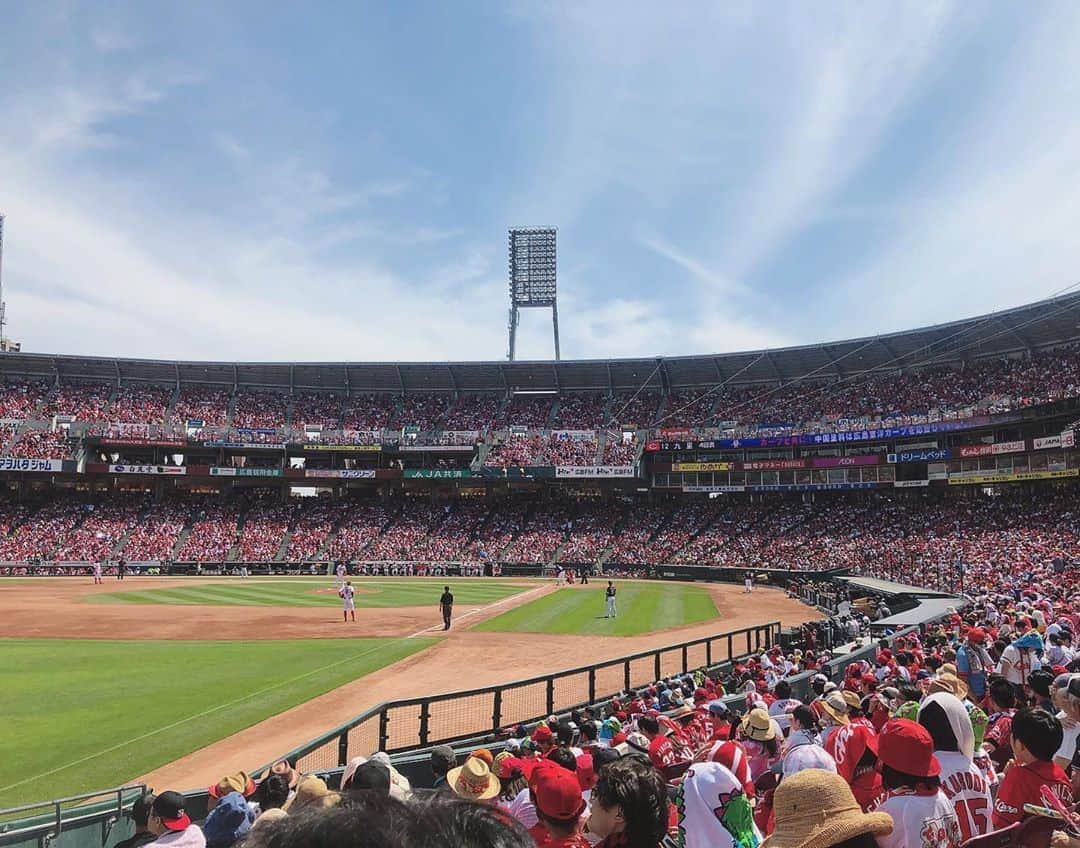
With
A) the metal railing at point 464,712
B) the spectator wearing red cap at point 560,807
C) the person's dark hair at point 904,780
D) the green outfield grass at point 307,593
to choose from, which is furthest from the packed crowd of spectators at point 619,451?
the spectator wearing red cap at point 560,807

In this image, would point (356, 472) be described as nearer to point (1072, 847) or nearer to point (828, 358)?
point (828, 358)

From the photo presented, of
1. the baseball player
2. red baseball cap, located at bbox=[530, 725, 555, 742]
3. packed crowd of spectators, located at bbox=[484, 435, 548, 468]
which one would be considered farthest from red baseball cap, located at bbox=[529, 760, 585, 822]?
packed crowd of spectators, located at bbox=[484, 435, 548, 468]

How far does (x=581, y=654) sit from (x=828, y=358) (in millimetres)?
46364

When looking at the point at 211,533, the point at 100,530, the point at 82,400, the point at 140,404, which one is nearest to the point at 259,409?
the point at 140,404

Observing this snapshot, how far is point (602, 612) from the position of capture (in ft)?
102

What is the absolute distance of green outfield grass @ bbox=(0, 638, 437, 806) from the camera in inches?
452

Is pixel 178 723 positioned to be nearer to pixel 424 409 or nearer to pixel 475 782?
pixel 475 782

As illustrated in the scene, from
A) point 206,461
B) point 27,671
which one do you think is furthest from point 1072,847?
point 206,461

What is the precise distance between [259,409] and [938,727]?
68.5 m

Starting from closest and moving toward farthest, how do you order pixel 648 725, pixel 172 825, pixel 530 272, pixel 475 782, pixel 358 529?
pixel 475 782 < pixel 172 825 < pixel 648 725 < pixel 358 529 < pixel 530 272

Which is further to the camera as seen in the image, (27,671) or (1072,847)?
(27,671)

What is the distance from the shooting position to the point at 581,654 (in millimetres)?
21078

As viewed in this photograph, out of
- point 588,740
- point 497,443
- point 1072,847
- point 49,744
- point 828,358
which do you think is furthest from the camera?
point 497,443

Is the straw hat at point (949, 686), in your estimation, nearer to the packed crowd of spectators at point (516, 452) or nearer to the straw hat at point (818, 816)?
the straw hat at point (818, 816)
